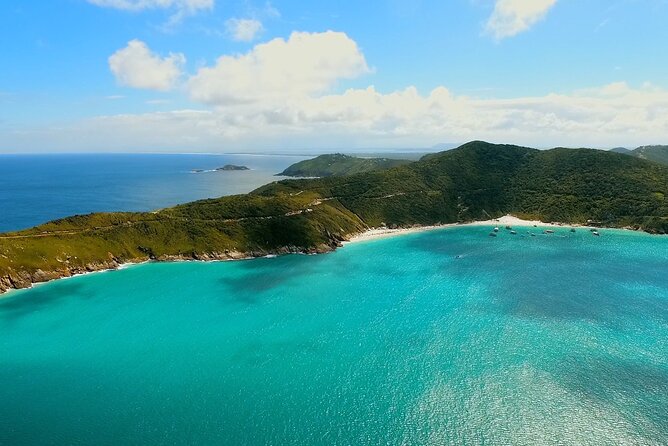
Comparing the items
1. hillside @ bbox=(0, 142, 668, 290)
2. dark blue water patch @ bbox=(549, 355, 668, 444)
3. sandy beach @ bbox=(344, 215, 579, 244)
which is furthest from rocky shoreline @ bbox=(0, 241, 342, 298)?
dark blue water patch @ bbox=(549, 355, 668, 444)

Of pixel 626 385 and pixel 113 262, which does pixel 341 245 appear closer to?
pixel 113 262

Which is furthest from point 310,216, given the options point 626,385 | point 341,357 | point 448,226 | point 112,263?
point 626,385

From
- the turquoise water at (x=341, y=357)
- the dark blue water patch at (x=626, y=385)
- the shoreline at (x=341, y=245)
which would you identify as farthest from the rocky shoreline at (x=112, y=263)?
the dark blue water patch at (x=626, y=385)

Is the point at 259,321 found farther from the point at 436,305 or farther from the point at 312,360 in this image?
the point at 436,305

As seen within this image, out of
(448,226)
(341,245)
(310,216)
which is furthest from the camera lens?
(448,226)

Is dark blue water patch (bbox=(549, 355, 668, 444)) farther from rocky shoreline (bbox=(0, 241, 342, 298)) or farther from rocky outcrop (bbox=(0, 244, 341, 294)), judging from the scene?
rocky shoreline (bbox=(0, 241, 342, 298))

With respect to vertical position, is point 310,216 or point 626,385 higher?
point 310,216

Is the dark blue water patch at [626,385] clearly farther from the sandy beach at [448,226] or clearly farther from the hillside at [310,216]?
the sandy beach at [448,226]
